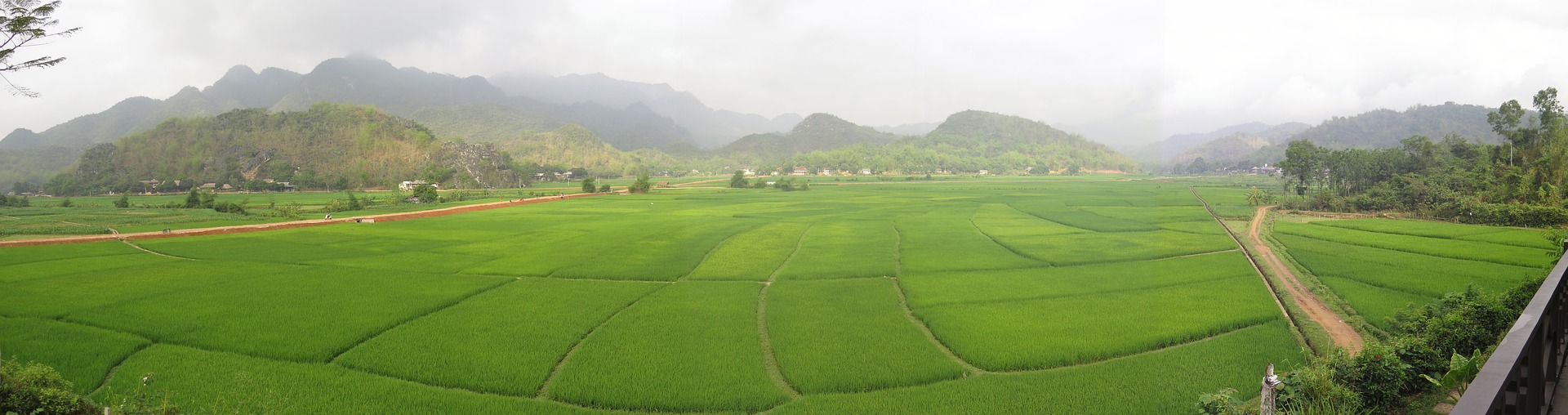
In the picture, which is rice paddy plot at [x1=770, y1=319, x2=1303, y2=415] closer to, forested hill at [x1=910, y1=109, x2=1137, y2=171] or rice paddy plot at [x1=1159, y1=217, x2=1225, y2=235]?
rice paddy plot at [x1=1159, y1=217, x2=1225, y2=235]

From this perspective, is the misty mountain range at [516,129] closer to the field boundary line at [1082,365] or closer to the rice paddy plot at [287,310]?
the field boundary line at [1082,365]

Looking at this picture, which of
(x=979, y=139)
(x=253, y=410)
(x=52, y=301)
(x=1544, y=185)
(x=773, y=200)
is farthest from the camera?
(x=979, y=139)

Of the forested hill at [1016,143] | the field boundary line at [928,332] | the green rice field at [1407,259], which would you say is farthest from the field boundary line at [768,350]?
the forested hill at [1016,143]

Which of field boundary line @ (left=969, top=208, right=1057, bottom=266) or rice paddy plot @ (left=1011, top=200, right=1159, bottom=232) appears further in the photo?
rice paddy plot @ (left=1011, top=200, right=1159, bottom=232)

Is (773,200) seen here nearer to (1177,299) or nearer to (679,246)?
(679,246)

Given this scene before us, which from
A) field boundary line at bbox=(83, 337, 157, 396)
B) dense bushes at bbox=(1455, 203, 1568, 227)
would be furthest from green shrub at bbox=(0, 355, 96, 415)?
dense bushes at bbox=(1455, 203, 1568, 227)

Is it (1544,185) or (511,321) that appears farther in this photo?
(1544,185)

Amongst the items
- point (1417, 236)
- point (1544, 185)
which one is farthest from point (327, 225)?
point (1544, 185)
